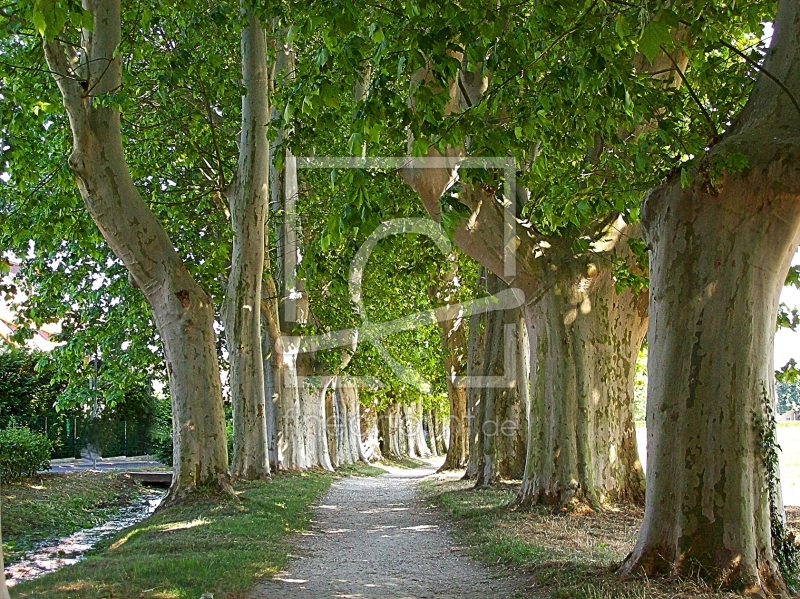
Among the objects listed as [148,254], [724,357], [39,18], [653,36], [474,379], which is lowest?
[724,357]

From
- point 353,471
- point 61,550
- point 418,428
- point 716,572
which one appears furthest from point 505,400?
point 418,428

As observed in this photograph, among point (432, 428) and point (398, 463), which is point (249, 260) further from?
point (432, 428)

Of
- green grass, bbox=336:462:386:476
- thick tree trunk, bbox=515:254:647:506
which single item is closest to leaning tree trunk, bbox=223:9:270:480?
thick tree trunk, bbox=515:254:647:506

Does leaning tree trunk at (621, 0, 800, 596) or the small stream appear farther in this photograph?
the small stream

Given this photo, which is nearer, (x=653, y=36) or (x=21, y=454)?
(x=653, y=36)

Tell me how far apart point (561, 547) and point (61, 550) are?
692cm

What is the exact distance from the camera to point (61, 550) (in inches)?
435

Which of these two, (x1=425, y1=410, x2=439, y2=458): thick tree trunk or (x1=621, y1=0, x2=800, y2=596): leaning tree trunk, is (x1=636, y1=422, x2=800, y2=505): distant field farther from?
(x1=425, y1=410, x2=439, y2=458): thick tree trunk

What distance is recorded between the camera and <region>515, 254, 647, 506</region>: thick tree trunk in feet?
37.2

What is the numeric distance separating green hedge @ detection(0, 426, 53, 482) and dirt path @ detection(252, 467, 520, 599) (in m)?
7.28

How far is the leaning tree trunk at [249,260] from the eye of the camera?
1598 cm

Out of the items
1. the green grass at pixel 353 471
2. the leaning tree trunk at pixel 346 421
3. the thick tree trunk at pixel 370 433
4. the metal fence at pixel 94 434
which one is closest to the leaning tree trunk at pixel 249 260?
the green grass at pixel 353 471

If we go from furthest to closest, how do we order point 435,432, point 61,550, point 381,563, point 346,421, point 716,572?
point 435,432, point 346,421, point 61,550, point 381,563, point 716,572

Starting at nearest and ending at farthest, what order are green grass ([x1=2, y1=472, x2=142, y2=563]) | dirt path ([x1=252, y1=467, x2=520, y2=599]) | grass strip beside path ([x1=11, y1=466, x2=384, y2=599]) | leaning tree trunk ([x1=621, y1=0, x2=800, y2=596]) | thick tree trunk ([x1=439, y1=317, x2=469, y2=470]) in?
1. leaning tree trunk ([x1=621, y1=0, x2=800, y2=596])
2. grass strip beside path ([x1=11, y1=466, x2=384, y2=599])
3. dirt path ([x1=252, y1=467, x2=520, y2=599])
4. green grass ([x1=2, y1=472, x2=142, y2=563])
5. thick tree trunk ([x1=439, y1=317, x2=469, y2=470])
